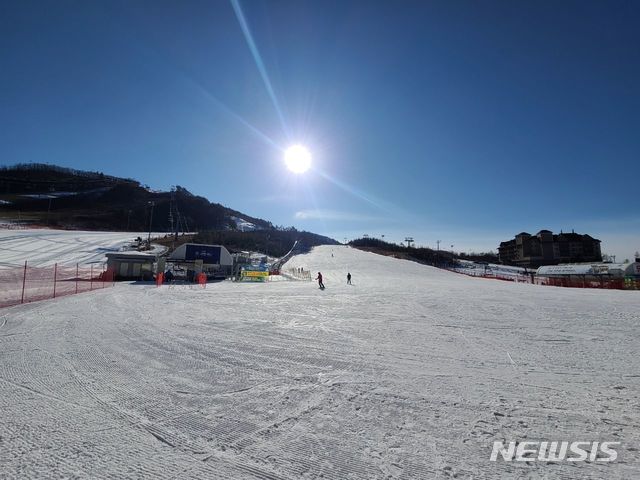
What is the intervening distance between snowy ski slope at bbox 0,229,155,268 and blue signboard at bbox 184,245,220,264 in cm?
1548

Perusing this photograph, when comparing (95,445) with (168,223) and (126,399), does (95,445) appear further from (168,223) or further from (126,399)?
(168,223)

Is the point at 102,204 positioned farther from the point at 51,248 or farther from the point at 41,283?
the point at 41,283

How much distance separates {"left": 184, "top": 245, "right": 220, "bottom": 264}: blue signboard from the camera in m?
39.1

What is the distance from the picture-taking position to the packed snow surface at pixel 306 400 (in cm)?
294

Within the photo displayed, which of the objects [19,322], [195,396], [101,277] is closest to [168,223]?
[101,277]

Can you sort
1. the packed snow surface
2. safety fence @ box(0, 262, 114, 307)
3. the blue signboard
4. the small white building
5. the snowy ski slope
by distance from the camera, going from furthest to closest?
the snowy ski slope
the blue signboard
the small white building
safety fence @ box(0, 262, 114, 307)
the packed snow surface

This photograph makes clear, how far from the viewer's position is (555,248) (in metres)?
110

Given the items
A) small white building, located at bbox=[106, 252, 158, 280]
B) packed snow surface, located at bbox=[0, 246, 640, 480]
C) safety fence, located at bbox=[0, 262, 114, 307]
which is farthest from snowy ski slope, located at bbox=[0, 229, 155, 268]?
packed snow surface, located at bbox=[0, 246, 640, 480]

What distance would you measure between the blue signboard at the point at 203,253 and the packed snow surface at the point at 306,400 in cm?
3066

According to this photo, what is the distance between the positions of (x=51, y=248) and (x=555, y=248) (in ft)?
452

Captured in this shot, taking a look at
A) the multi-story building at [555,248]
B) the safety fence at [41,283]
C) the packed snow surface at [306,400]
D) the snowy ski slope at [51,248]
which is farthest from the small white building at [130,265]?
the multi-story building at [555,248]

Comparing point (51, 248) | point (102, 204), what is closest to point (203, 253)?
point (51, 248)

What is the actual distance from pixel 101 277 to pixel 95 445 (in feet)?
113

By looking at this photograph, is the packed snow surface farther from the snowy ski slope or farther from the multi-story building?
the multi-story building
